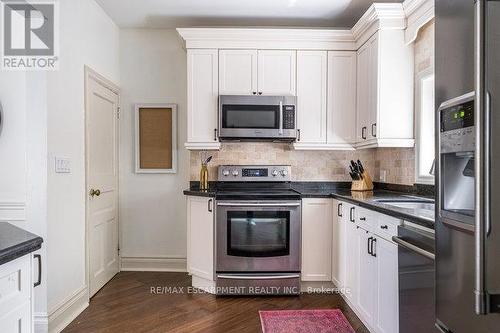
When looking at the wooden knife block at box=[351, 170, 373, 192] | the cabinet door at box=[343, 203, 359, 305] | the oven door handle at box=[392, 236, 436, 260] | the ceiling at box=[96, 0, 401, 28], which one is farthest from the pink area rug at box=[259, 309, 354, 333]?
the ceiling at box=[96, 0, 401, 28]

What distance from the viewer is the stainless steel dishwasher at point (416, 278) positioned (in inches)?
54.9

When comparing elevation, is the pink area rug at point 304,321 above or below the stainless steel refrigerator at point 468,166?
below

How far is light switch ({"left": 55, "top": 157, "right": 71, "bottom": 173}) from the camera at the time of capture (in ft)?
7.34

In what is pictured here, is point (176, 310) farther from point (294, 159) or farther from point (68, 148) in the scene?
point (294, 159)

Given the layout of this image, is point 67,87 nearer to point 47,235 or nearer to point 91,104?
point 91,104

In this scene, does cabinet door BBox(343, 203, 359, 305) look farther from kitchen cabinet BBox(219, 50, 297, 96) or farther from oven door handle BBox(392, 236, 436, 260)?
kitchen cabinet BBox(219, 50, 297, 96)

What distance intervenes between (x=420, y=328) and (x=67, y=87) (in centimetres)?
275

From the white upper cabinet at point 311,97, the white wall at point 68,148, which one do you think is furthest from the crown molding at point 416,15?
the white wall at point 68,148

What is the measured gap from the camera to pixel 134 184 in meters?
3.45

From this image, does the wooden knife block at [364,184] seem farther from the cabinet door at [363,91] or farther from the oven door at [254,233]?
the oven door at [254,233]

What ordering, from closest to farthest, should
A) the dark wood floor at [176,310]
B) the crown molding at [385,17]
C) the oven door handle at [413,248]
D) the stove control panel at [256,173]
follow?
the oven door handle at [413,248] → the dark wood floor at [176,310] → the crown molding at [385,17] → the stove control panel at [256,173]

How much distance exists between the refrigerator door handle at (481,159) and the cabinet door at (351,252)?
1.50m

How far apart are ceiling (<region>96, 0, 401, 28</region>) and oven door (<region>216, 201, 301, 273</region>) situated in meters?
1.86

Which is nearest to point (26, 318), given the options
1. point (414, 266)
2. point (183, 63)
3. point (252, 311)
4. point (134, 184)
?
point (414, 266)
